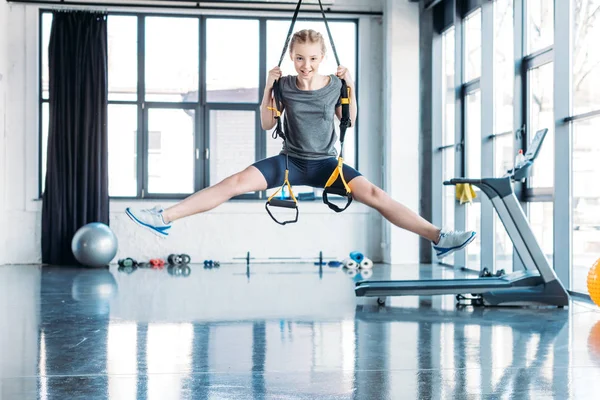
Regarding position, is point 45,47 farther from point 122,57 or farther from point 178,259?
point 178,259

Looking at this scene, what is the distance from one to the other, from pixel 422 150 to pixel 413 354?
244 inches

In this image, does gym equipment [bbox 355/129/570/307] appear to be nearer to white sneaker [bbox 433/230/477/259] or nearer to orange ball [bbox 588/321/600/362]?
orange ball [bbox 588/321/600/362]

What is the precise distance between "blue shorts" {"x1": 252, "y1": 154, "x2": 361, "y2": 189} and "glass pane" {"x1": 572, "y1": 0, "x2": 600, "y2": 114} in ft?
9.41

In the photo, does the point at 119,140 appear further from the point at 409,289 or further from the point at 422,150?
the point at 409,289

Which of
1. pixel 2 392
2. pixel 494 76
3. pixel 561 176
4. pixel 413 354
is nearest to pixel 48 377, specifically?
pixel 2 392

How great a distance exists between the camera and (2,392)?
264 cm

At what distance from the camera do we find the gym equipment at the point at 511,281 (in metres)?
5.02

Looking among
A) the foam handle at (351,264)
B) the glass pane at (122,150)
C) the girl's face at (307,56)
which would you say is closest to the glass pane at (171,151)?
the glass pane at (122,150)

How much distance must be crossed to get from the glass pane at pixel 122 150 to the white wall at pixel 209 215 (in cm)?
28

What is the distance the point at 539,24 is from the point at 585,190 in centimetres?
165

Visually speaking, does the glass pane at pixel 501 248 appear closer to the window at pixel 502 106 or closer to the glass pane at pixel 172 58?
the window at pixel 502 106

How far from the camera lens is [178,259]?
9211 mm

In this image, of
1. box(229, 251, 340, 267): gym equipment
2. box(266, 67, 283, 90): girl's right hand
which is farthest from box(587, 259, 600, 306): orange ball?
box(229, 251, 340, 267): gym equipment

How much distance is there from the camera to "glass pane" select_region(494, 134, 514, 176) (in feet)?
23.3
